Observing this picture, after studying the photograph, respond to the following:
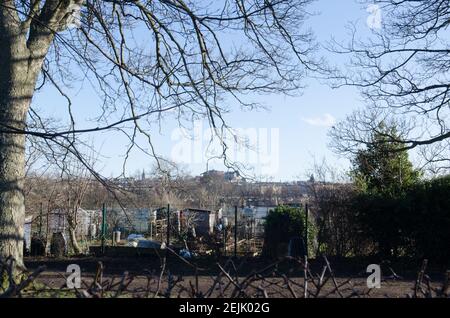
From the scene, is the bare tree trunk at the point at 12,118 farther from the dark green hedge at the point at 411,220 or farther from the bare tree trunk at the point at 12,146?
the dark green hedge at the point at 411,220

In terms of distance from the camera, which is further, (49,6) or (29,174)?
(29,174)

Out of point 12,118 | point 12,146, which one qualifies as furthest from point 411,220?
point 12,118

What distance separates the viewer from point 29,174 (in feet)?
75.3

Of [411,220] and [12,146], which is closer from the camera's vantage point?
[12,146]

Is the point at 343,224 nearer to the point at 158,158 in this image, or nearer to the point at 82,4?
the point at 158,158

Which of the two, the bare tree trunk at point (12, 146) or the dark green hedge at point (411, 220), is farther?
the dark green hedge at point (411, 220)

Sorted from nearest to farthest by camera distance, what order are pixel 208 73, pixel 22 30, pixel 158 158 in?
pixel 22 30 < pixel 158 158 < pixel 208 73

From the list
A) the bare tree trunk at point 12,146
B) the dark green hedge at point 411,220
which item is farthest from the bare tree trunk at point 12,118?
the dark green hedge at point 411,220

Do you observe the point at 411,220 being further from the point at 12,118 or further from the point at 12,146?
the point at 12,118

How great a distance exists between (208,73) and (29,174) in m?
13.4

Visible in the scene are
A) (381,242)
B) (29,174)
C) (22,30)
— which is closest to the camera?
(22,30)
